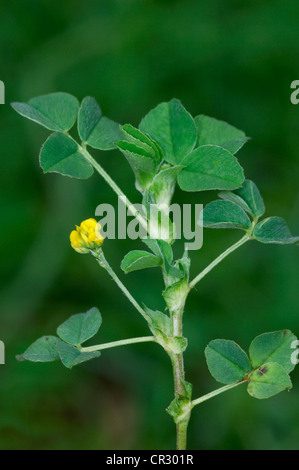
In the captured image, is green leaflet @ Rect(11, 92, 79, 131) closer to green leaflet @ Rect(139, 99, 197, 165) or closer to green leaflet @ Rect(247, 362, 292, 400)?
green leaflet @ Rect(139, 99, 197, 165)

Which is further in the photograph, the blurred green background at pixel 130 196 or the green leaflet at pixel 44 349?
the blurred green background at pixel 130 196

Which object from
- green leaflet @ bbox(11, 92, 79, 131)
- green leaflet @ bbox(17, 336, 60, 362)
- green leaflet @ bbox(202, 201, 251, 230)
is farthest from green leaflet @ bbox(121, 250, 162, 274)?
green leaflet @ bbox(11, 92, 79, 131)

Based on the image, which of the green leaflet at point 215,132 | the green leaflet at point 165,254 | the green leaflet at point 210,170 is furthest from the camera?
the green leaflet at point 215,132

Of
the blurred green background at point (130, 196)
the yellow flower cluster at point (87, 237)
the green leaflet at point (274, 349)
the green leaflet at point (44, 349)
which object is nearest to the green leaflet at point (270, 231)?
the green leaflet at point (274, 349)

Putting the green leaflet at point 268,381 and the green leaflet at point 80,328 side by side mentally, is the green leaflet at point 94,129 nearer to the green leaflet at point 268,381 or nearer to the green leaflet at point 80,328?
the green leaflet at point 80,328

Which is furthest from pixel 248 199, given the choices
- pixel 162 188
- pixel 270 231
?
pixel 162 188
